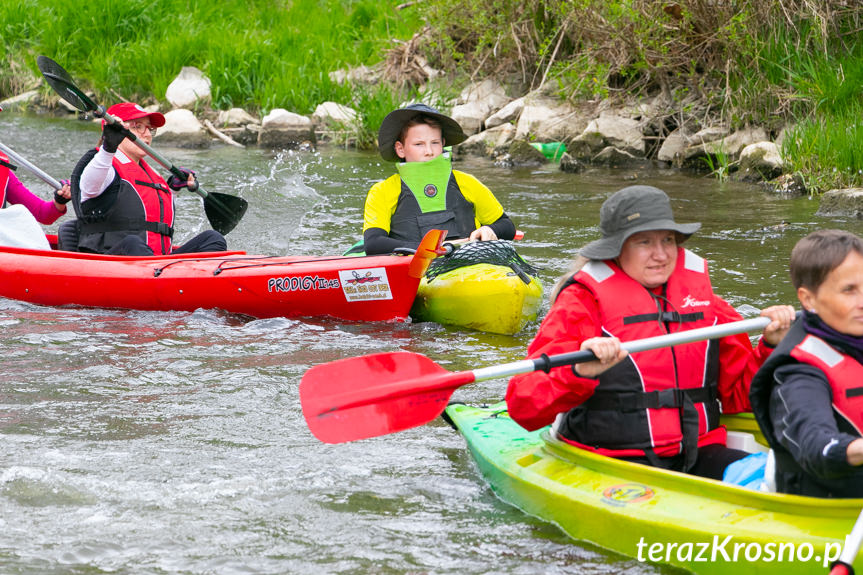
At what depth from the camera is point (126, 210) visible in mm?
6027

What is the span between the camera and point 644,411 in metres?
2.98

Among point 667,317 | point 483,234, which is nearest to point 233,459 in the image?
point 667,317

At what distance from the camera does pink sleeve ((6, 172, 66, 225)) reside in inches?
256

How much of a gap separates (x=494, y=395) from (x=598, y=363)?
164cm

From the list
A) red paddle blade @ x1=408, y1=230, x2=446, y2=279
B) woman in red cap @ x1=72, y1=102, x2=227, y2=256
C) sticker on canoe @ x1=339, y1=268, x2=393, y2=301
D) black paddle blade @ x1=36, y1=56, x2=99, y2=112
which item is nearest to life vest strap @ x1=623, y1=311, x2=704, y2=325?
red paddle blade @ x1=408, y1=230, x2=446, y2=279

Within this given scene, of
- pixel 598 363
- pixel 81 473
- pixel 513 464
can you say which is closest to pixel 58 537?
pixel 81 473

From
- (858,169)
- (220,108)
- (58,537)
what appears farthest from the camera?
(220,108)

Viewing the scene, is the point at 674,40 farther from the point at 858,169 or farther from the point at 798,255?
the point at 798,255

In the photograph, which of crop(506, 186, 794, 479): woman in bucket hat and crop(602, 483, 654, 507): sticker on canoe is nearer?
crop(602, 483, 654, 507): sticker on canoe

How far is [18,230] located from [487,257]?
2799 millimetres

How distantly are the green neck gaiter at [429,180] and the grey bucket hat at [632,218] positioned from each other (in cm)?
271

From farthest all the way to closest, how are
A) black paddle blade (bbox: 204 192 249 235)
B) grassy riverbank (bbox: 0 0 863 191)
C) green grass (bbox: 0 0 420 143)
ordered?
green grass (bbox: 0 0 420 143), grassy riverbank (bbox: 0 0 863 191), black paddle blade (bbox: 204 192 249 235)

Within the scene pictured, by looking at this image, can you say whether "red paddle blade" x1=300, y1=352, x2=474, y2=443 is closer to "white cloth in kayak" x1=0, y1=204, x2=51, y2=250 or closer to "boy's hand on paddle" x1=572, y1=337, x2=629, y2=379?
"boy's hand on paddle" x1=572, y1=337, x2=629, y2=379

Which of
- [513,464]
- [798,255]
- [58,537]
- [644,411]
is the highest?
[798,255]
